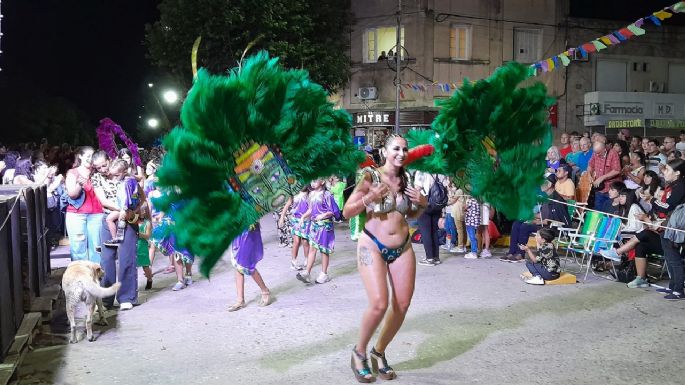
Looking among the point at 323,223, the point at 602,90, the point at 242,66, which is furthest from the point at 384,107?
the point at 242,66

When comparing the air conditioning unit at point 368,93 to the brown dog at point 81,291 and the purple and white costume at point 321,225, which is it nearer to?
the purple and white costume at point 321,225

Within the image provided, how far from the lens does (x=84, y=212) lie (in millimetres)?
7734

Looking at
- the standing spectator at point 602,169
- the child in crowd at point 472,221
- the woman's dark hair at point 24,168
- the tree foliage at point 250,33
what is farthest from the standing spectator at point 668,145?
the woman's dark hair at point 24,168

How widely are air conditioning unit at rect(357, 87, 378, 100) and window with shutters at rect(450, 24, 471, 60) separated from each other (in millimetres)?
3242

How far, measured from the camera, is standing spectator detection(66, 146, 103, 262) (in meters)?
7.58

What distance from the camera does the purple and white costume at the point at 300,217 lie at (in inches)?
368

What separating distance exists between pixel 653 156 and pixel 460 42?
46.0 ft

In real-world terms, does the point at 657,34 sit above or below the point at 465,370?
above

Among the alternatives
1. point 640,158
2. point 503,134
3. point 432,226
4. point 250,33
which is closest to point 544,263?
point 432,226

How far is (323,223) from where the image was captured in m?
9.17

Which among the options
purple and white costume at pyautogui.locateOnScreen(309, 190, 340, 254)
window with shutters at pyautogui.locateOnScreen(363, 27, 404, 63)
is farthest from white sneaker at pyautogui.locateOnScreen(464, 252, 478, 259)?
window with shutters at pyautogui.locateOnScreen(363, 27, 404, 63)

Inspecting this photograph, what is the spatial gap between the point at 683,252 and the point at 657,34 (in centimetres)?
2091

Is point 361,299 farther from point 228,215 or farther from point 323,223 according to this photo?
point 228,215

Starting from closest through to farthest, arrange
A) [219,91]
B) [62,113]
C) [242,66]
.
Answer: [219,91] → [242,66] → [62,113]
